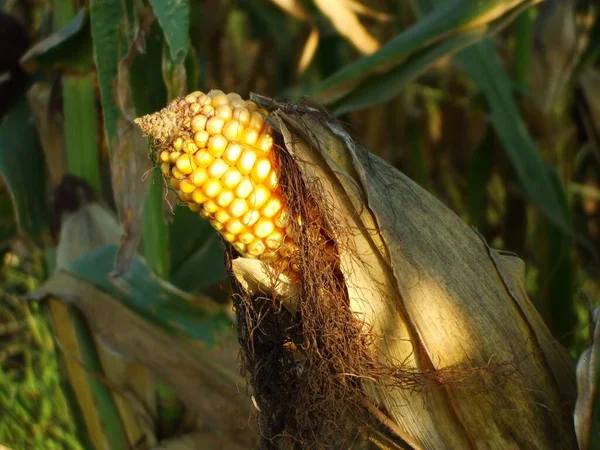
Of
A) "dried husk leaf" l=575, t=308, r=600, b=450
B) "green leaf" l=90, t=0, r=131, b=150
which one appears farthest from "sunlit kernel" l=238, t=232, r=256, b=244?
"green leaf" l=90, t=0, r=131, b=150

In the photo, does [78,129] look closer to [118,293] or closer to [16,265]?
[118,293]

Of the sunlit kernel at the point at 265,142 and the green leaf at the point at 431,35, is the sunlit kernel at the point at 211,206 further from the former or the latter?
the green leaf at the point at 431,35

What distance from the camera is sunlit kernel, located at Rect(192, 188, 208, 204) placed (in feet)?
2.36

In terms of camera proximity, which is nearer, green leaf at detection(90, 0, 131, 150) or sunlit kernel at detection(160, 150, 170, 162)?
sunlit kernel at detection(160, 150, 170, 162)

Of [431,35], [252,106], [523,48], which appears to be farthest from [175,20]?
[523,48]

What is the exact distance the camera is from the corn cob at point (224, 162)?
2.33 ft

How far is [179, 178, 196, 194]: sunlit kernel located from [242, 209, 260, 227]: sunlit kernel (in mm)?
55

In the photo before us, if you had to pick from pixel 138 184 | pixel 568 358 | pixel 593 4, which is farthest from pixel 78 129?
pixel 593 4

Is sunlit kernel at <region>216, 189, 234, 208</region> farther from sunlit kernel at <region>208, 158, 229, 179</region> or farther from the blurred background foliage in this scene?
the blurred background foliage

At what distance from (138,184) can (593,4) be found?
148 cm

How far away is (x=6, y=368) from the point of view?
2479mm

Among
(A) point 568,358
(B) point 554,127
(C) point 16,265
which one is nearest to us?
(A) point 568,358

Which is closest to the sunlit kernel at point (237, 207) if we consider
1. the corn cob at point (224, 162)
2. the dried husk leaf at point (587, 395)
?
the corn cob at point (224, 162)

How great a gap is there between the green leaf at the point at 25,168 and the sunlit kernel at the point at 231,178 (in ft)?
2.76
